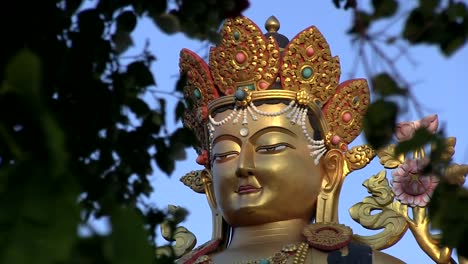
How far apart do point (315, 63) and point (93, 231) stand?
4.27 metres

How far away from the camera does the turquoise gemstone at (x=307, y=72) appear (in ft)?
19.9

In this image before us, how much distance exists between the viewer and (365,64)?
2289 millimetres

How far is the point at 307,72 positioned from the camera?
20.0 ft

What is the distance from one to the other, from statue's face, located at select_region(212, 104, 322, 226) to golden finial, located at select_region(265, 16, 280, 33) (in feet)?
2.00

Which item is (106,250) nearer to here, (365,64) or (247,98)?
(365,64)

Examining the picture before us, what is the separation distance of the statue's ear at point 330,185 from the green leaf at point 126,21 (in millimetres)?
3042

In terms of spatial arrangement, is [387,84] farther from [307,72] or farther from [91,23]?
[307,72]

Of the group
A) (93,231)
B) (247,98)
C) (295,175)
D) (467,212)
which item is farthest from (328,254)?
(93,231)

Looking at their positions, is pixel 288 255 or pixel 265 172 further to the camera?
pixel 265 172

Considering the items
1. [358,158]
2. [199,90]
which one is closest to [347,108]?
[358,158]

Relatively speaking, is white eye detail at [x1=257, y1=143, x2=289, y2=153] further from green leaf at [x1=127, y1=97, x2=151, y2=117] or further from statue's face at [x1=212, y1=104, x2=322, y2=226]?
green leaf at [x1=127, y1=97, x2=151, y2=117]

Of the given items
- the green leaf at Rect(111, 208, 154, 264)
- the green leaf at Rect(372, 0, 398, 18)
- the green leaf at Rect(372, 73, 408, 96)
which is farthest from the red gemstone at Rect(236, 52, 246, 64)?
the green leaf at Rect(111, 208, 154, 264)

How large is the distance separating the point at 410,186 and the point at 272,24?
3.99 feet

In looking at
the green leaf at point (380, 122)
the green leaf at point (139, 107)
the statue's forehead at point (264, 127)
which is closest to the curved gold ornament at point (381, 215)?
the statue's forehead at point (264, 127)
